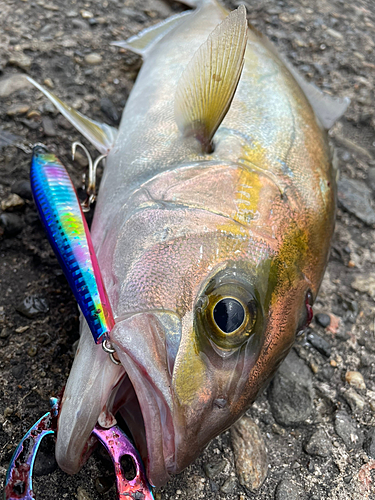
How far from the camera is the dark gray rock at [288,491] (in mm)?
1845

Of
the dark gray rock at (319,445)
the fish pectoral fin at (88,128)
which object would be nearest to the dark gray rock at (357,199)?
the dark gray rock at (319,445)

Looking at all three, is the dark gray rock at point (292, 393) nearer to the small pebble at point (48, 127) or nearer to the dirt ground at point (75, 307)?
the dirt ground at point (75, 307)

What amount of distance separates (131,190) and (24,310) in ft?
2.46

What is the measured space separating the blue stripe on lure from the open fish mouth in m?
0.11

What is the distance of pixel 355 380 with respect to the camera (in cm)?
226

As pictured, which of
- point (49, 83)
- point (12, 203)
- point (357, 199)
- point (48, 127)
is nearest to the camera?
Answer: point (12, 203)

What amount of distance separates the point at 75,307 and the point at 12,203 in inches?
26.3

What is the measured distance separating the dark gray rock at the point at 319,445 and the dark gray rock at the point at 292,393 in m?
0.09

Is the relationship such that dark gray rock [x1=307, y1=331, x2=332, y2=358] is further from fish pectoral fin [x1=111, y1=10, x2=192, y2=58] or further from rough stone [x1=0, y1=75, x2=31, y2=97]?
rough stone [x1=0, y1=75, x2=31, y2=97]

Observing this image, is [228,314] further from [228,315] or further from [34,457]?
[34,457]

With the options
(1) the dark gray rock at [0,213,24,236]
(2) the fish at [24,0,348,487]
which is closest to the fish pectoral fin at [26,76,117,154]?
(2) the fish at [24,0,348,487]

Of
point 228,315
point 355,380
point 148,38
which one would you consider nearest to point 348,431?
point 355,380

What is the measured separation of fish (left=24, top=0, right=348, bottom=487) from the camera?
4.77ft

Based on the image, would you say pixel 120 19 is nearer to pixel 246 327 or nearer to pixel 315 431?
pixel 246 327
